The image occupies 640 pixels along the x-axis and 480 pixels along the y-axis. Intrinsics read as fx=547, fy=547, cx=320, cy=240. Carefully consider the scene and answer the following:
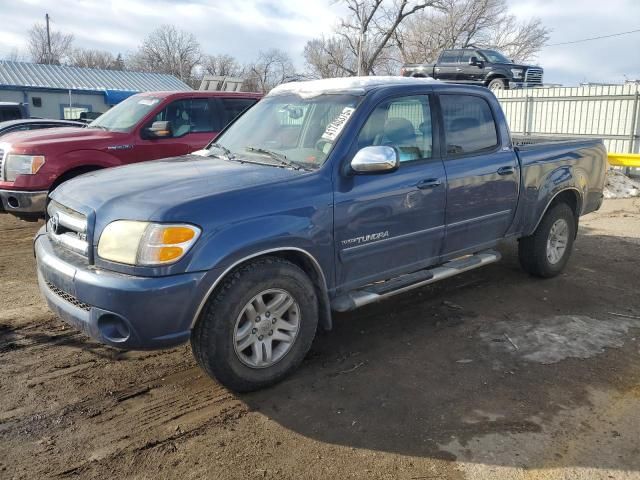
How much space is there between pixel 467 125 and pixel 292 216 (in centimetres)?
218

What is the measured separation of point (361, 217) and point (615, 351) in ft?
7.31

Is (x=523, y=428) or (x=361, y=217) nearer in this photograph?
(x=523, y=428)

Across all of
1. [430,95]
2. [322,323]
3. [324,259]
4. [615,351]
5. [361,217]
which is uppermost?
[430,95]

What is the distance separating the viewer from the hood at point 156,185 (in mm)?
3127

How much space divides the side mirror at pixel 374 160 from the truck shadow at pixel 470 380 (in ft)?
4.50

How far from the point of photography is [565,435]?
3.05 m

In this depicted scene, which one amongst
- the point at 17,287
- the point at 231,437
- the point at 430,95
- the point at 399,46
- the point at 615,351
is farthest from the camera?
the point at 399,46

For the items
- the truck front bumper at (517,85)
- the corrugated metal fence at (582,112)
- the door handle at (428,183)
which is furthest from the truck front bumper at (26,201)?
the truck front bumper at (517,85)

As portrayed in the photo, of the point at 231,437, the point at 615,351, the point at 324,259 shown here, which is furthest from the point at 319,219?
the point at 615,351

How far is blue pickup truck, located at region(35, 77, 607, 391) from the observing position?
3.02m

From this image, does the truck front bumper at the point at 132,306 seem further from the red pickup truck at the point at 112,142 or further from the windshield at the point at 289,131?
the red pickup truck at the point at 112,142

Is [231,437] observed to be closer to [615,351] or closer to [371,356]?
[371,356]

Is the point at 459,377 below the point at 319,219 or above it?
below

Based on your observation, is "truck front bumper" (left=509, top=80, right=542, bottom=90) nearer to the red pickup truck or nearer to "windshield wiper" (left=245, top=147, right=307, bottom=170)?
the red pickup truck
